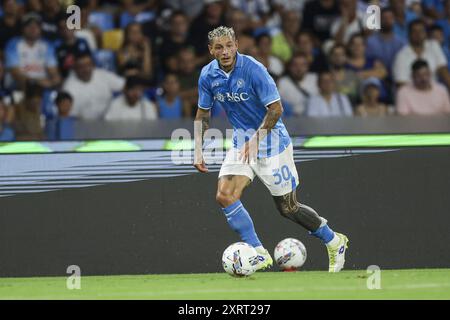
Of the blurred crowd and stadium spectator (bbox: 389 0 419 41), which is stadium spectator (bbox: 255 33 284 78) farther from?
stadium spectator (bbox: 389 0 419 41)

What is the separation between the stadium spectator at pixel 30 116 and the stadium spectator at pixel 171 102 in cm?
145

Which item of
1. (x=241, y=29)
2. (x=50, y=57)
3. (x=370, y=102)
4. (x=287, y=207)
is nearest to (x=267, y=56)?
(x=241, y=29)

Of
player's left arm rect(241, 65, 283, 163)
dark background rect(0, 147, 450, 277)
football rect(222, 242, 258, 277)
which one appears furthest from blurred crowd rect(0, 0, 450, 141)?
football rect(222, 242, 258, 277)

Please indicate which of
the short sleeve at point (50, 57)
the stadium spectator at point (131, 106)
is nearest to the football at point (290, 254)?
the stadium spectator at point (131, 106)

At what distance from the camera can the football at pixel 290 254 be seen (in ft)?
31.4

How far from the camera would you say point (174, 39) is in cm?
1386

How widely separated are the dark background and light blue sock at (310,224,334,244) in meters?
0.72

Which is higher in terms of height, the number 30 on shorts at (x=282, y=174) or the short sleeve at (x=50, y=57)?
the short sleeve at (x=50, y=57)

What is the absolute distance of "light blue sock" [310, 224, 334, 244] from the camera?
378 inches

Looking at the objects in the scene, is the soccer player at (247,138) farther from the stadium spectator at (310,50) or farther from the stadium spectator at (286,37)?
the stadium spectator at (286,37)

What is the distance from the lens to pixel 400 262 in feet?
34.1

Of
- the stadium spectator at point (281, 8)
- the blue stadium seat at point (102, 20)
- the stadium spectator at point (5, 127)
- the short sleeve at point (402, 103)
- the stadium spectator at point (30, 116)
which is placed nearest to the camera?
the stadium spectator at point (30, 116)
